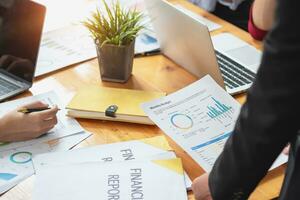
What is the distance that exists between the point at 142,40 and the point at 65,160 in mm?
594

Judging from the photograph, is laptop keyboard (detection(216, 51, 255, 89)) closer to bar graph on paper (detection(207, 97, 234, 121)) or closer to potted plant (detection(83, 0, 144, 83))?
bar graph on paper (detection(207, 97, 234, 121))

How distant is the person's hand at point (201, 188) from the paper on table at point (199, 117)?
0.27 feet

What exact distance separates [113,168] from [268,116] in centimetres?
39

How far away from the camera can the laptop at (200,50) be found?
117 centimetres

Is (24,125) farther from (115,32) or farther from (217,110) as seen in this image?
(217,110)

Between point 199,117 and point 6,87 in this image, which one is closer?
point 199,117

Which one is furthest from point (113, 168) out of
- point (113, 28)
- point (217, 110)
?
point (113, 28)

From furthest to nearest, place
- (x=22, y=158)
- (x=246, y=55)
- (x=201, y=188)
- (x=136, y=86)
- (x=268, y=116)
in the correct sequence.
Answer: (x=246, y=55)
(x=136, y=86)
(x=22, y=158)
(x=201, y=188)
(x=268, y=116)

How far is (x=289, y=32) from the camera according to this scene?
61cm

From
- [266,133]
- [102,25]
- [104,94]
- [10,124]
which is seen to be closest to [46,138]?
[10,124]

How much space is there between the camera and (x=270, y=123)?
2.21 feet

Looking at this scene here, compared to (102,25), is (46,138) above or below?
below

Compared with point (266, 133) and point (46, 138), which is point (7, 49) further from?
point (266, 133)

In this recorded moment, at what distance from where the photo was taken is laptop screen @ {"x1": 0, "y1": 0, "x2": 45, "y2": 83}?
1201 millimetres
